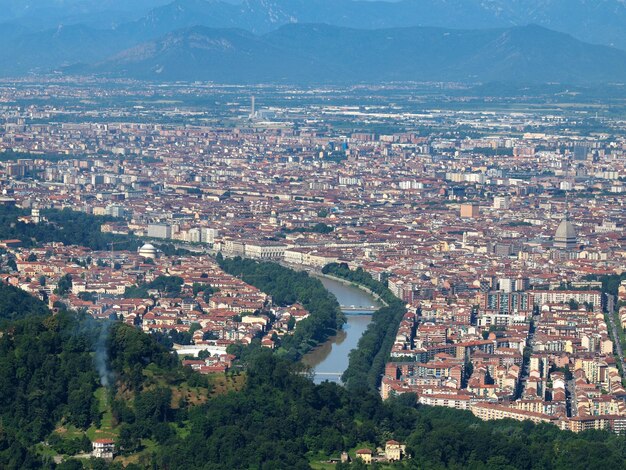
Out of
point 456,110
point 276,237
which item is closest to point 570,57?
point 456,110

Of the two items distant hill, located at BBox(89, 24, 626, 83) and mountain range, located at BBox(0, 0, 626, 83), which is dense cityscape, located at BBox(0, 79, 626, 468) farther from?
mountain range, located at BBox(0, 0, 626, 83)

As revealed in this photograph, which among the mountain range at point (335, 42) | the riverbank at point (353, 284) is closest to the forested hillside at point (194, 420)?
the riverbank at point (353, 284)

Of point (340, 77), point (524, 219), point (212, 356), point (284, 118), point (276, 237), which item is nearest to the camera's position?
point (212, 356)

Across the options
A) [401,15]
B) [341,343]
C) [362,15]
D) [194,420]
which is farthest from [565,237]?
[362,15]

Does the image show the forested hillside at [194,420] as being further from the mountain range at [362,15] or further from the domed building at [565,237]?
the mountain range at [362,15]

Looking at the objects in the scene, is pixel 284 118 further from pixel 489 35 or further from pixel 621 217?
pixel 489 35

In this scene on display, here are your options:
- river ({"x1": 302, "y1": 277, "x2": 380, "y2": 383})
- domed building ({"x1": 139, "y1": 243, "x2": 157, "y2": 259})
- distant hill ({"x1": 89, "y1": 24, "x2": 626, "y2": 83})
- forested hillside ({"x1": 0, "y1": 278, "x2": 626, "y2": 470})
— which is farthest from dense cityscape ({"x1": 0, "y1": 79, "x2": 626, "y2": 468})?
distant hill ({"x1": 89, "y1": 24, "x2": 626, "y2": 83})
